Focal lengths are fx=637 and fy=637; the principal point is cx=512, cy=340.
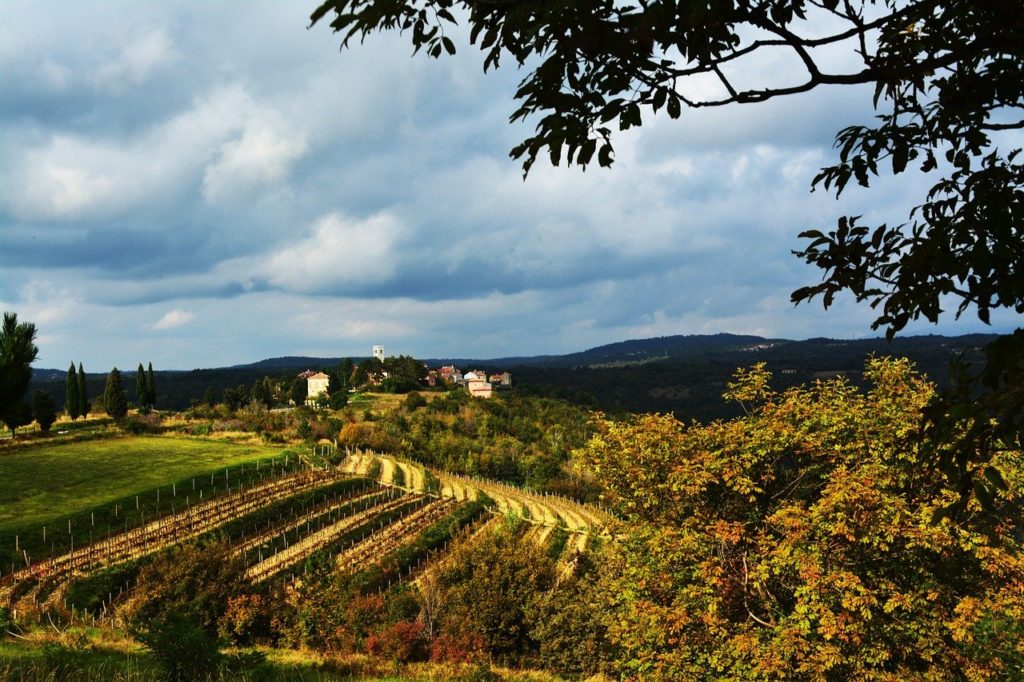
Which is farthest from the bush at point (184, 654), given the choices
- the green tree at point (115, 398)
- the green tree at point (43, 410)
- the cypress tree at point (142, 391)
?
the cypress tree at point (142, 391)

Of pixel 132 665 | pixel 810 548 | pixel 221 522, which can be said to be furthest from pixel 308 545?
pixel 810 548

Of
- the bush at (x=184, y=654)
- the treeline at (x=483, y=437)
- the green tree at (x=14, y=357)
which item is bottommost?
the treeline at (x=483, y=437)

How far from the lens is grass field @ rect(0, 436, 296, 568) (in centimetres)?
4469

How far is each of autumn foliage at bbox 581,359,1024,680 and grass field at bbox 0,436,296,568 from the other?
4208 centimetres

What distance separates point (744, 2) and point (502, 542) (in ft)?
105

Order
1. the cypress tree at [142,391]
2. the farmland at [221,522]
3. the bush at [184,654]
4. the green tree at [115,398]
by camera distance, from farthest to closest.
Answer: the cypress tree at [142,391] < the green tree at [115,398] < the farmland at [221,522] < the bush at [184,654]

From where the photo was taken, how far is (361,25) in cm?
368

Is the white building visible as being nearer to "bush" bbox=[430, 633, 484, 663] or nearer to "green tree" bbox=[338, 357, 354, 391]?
"green tree" bbox=[338, 357, 354, 391]

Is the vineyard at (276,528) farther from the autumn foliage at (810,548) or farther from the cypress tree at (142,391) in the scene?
the cypress tree at (142,391)

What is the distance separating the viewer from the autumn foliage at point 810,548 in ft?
37.6

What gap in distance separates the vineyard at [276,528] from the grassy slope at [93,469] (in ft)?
7.46

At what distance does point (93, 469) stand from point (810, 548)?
61873 millimetres

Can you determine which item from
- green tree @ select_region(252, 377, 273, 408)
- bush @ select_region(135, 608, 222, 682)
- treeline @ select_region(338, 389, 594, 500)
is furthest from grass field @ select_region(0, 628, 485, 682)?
green tree @ select_region(252, 377, 273, 408)

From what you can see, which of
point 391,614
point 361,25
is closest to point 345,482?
point 391,614
